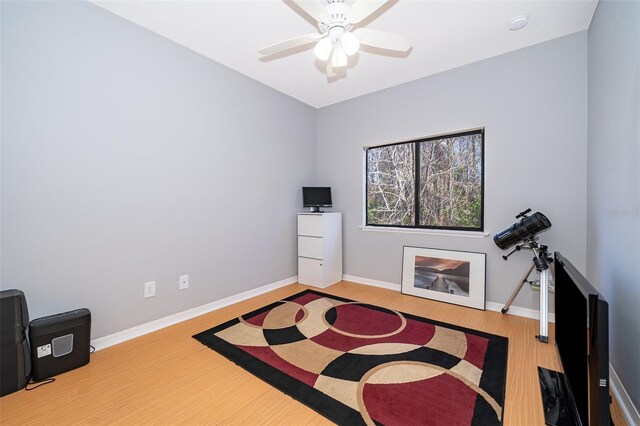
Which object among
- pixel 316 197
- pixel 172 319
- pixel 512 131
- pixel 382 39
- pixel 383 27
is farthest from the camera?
pixel 316 197

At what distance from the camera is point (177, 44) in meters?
2.53

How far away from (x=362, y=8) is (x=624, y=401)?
265 centimetres

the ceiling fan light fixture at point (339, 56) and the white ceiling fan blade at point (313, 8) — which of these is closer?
the white ceiling fan blade at point (313, 8)

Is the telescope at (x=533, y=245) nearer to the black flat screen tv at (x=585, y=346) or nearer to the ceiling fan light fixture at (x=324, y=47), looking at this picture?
the black flat screen tv at (x=585, y=346)

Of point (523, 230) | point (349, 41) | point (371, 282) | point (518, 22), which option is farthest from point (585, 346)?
point (371, 282)

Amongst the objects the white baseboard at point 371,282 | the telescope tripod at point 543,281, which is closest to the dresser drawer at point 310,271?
the white baseboard at point 371,282

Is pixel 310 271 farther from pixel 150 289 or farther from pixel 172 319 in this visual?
pixel 150 289

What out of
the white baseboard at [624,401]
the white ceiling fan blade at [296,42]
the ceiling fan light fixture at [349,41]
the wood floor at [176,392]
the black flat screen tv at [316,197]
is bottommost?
the wood floor at [176,392]

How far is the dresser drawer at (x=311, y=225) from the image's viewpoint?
11.8ft

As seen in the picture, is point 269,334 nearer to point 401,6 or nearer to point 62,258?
point 62,258

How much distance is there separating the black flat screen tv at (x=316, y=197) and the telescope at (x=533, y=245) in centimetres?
211

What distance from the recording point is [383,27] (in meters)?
2.28

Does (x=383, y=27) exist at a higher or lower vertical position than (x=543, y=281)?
higher

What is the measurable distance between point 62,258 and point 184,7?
208 centimetres
